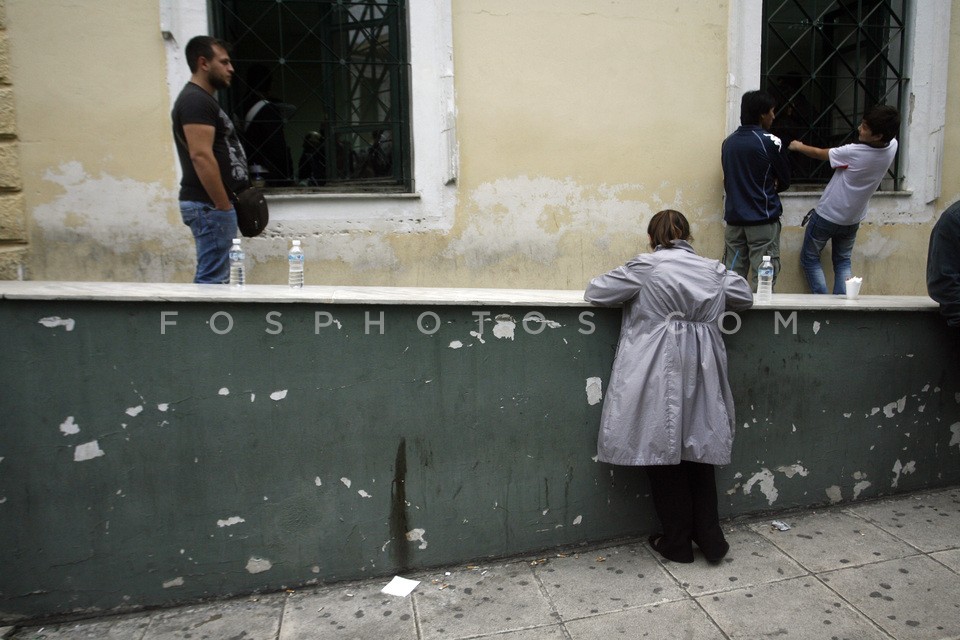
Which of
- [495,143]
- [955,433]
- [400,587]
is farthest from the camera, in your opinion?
[495,143]

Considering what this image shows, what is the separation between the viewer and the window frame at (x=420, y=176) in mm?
5090

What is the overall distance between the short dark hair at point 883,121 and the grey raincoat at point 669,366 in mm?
2883

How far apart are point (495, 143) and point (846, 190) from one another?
2721mm

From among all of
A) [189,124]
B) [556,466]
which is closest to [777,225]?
[556,466]

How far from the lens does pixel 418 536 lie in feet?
10.9

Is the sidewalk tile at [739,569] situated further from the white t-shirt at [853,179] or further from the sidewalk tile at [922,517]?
the white t-shirt at [853,179]

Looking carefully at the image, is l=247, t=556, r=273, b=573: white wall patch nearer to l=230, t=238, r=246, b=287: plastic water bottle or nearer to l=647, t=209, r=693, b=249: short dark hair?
l=230, t=238, r=246, b=287: plastic water bottle

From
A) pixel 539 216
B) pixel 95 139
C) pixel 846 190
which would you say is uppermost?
pixel 95 139

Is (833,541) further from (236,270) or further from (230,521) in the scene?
(236,270)

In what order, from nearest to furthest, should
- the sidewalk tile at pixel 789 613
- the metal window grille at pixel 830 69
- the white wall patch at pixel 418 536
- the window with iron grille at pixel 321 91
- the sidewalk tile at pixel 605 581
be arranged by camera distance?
the sidewalk tile at pixel 789 613 < the sidewalk tile at pixel 605 581 < the white wall patch at pixel 418 536 < the window with iron grille at pixel 321 91 < the metal window grille at pixel 830 69

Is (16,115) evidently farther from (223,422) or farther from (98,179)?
(223,422)

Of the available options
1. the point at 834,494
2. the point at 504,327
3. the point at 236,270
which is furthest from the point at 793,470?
the point at 236,270

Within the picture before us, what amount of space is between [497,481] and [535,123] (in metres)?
2.96

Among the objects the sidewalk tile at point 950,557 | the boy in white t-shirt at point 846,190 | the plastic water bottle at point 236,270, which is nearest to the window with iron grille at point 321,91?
the plastic water bottle at point 236,270
